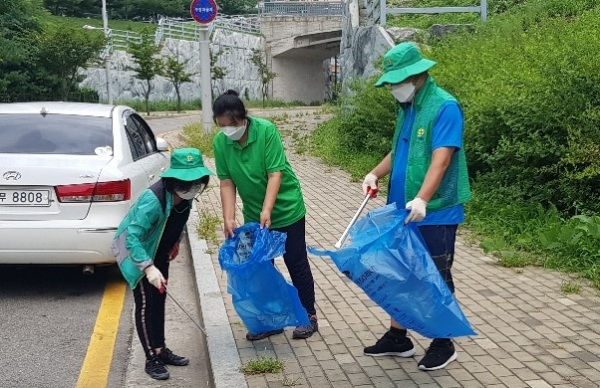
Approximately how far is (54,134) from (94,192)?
0.94 metres

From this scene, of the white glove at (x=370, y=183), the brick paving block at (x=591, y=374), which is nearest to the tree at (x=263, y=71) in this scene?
the white glove at (x=370, y=183)

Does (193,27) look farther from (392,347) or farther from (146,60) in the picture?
(392,347)

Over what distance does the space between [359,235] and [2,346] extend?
2.59m

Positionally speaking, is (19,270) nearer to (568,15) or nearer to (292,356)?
(292,356)

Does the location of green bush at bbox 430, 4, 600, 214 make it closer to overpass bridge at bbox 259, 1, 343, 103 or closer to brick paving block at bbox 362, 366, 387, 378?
brick paving block at bbox 362, 366, 387, 378

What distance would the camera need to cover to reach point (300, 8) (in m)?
50.3

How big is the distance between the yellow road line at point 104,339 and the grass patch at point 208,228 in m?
1.23

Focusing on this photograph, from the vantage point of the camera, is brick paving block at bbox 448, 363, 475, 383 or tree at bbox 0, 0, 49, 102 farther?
tree at bbox 0, 0, 49, 102

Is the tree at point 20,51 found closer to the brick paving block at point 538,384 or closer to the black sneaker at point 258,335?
the black sneaker at point 258,335

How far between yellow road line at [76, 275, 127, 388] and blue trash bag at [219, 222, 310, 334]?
36.0 inches

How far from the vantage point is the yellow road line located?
4586mm

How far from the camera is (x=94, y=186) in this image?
19.8 ft

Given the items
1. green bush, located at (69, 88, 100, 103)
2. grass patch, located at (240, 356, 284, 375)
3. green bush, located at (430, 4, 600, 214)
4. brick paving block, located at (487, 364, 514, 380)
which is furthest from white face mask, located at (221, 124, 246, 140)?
green bush, located at (69, 88, 100, 103)

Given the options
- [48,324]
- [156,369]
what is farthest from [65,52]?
[156,369]
